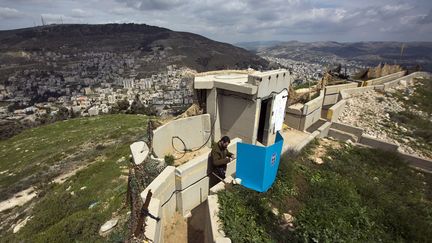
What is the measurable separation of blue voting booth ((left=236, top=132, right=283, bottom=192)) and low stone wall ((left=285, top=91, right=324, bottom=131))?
7462 millimetres

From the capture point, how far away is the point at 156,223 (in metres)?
4.57

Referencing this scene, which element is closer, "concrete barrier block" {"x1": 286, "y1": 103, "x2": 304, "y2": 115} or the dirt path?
the dirt path

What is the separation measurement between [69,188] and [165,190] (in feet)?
25.3

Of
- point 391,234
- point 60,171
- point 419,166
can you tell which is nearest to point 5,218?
point 60,171

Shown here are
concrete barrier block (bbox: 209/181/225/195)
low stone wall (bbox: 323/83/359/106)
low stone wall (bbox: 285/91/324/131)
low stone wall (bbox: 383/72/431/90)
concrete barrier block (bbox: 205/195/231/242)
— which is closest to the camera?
concrete barrier block (bbox: 205/195/231/242)

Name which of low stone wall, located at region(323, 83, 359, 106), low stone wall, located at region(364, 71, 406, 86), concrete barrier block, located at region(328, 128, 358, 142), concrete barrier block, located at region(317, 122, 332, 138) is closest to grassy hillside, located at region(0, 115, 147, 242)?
concrete barrier block, located at region(317, 122, 332, 138)

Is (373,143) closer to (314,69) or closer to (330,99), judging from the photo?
(330,99)

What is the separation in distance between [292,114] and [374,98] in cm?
817

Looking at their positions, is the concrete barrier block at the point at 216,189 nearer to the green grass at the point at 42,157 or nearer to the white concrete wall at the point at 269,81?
the white concrete wall at the point at 269,81

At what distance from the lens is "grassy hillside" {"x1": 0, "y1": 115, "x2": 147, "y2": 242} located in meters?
A: 6.27

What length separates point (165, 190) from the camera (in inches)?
230

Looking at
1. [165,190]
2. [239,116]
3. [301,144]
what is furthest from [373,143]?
[165,190]

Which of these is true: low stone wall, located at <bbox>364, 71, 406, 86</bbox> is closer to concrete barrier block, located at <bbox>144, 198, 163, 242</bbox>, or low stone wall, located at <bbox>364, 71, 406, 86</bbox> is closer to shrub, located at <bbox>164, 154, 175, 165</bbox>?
shrub, located at <bbox>164, 154, 175, 165</bbox>

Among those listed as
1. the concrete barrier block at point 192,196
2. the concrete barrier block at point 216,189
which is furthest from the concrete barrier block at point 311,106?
the concrete barrier block at point 216,189
